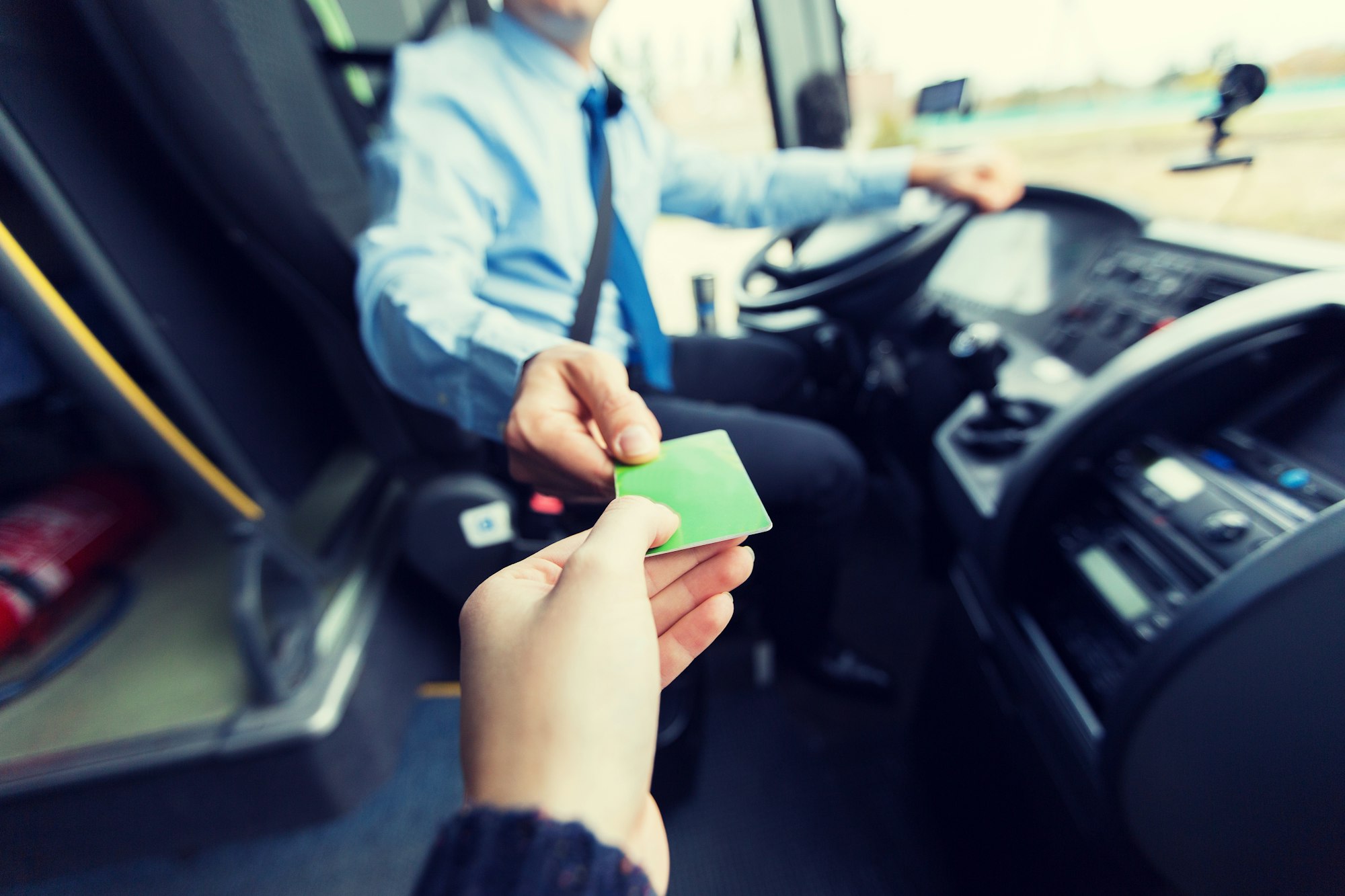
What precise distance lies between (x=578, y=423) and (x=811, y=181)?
0.91 metres

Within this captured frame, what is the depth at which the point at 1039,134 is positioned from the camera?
1.02 m

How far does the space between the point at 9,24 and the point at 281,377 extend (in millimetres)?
649

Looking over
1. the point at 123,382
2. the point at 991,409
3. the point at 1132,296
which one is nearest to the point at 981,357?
the point at 991,409

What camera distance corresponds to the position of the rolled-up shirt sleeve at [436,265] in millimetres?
511

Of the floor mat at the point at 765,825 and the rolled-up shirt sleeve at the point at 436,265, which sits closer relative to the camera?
the rolled-up shirt sleeve at the point at 436,265

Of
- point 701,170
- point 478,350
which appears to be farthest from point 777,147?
point 478,350

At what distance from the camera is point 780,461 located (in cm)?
63

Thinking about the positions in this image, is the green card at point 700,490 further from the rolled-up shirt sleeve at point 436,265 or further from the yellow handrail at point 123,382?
the yellow handrail at point 123,382

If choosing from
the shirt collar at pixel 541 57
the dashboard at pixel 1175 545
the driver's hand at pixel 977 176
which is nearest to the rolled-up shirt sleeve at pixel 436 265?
the shirt collar at pixel 541 57

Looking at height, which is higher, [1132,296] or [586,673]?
[586,673]

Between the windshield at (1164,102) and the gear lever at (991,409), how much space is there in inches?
13.7

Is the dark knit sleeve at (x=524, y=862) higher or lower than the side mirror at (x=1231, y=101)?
lower

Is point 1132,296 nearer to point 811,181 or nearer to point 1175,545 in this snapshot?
point 1175,545

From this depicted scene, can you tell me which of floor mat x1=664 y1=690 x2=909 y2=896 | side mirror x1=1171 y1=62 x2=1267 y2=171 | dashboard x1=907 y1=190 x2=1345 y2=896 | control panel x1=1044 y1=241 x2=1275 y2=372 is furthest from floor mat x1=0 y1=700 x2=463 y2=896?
side mirror x1=1171 y1=62 x2=1267 y2=171
